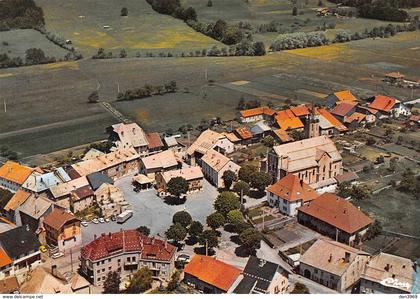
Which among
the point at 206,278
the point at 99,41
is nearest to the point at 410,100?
the point at 206,278

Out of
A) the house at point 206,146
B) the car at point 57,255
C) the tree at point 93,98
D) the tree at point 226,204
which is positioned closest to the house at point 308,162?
the tree at point 226,204

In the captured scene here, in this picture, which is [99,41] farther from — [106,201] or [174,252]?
[174,252]

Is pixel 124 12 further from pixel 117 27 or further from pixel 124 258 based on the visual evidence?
pixel 124 258

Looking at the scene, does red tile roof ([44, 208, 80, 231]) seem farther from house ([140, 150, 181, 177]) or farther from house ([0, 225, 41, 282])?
house ([140, 150, 181, 177])

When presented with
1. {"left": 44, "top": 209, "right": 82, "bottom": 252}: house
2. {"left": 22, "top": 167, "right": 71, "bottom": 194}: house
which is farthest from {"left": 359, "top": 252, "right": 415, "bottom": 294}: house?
{"left": 22, "top": 167, "right": 71, "bottom": 194}: house

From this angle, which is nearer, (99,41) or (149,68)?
(149,68)

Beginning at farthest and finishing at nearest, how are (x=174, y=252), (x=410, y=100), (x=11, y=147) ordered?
(x=410, y=100) → (x=11, y=147) → (x=174, y=252)

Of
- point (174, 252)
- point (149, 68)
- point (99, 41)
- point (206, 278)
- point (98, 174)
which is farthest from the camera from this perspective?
point (99, 41)
